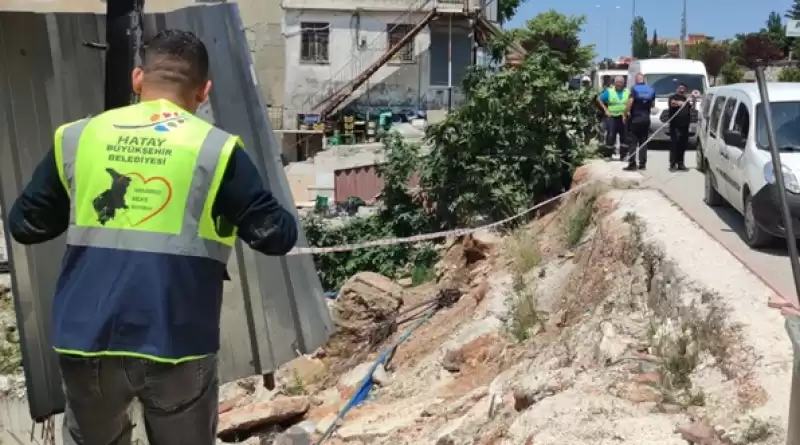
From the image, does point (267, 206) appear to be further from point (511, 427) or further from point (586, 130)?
point (586, 130)

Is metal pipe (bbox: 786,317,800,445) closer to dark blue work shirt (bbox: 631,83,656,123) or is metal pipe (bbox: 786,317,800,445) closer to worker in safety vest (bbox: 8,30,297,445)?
worker in safety vest (bbox: 8,30,297,445)

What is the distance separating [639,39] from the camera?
9112cm

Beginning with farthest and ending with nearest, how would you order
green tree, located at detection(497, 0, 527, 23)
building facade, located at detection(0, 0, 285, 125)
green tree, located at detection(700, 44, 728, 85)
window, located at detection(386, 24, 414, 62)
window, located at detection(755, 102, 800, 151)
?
green tree, located at detection(497, 0, 527, 23) < green tree, located at detection(700, 44, 728, 85) < window, located at detection(386, 24, 414, 62) < building facade, located at detection(0, 0, 285, 125) < window, located at detection(755, 102, 800, 151)

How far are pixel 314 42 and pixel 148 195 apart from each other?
115 ft

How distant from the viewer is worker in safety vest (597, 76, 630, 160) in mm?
16188

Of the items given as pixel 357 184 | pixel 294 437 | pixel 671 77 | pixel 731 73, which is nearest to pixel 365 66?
pixel 357 184

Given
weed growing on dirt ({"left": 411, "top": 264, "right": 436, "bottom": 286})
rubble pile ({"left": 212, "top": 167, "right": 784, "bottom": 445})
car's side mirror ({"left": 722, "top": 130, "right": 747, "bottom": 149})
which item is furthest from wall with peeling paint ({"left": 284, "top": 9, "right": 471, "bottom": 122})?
car's side mirror ({"left": 722, "top": 130, "right": 747, "bottom": 149})

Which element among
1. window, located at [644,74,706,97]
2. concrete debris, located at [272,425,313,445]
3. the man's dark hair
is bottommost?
concrete debris, located at [272,425,313,445]

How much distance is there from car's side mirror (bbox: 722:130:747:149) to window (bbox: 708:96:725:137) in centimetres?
147

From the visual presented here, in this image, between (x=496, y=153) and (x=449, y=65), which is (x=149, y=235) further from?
(x=449, y=65)

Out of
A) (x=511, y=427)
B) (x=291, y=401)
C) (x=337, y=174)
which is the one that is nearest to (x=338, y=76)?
(x=337, y=174)

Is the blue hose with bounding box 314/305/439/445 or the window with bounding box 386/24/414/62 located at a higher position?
the window with bounding box 386/24/414/62

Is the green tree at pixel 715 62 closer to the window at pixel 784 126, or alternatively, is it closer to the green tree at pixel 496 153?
the green tree at pixel 496 153

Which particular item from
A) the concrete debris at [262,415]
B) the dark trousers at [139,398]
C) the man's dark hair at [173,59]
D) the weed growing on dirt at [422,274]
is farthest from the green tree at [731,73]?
the dark trousers at [139,398]
